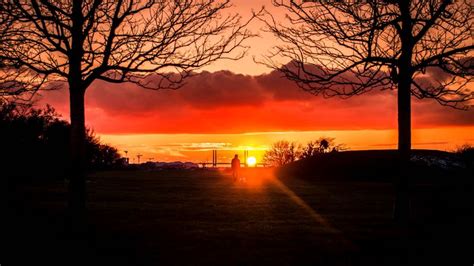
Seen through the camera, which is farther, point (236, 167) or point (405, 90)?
point (236, 167)

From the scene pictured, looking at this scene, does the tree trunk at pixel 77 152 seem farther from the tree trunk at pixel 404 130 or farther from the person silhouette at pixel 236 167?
the person silhouette at pixel 236 167

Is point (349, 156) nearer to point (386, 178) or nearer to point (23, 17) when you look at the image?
point (386, 178)

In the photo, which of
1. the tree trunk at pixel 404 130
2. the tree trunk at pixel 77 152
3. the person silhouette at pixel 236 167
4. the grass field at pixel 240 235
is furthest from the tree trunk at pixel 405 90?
the person silhouette at pixel 236 167

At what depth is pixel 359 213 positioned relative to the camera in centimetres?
1786

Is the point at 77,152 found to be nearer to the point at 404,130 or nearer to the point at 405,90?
the point at 404,130

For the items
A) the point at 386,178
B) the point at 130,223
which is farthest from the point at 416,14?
the point at 386,178

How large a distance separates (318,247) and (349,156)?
32.9 metres

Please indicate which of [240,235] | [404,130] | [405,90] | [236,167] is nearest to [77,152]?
[240,235]

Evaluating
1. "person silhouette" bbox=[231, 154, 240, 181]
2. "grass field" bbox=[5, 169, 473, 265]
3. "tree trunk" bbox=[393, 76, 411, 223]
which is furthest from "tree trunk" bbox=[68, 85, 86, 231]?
"person silhouette" bbox=[231, 154, 240, 181]

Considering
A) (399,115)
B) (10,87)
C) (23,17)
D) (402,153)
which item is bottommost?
(402,153)

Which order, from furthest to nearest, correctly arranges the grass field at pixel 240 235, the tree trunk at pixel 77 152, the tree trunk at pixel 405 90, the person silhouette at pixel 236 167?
the person silhouette at pixel 236 167 < the tree trunk at pixel 77 152 < the tree trunk at pixel 405 90 < the grass field at pixel 240 235

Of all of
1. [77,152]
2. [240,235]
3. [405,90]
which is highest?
[405,90]

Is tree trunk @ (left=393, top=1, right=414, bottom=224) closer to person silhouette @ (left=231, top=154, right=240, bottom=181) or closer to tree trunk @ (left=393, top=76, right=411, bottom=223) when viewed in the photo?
tree trunk @ (left=393, top=76, right=411, bottom=223)

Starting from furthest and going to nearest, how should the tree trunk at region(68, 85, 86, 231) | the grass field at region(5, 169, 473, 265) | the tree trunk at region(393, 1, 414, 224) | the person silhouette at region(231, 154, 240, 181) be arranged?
the person silhouette at region(231, 154, 240, 181) → the tree trunk at region(68, 85, 86, 231) → the tree trunk at region(393, 1, 414, 224) → the grass field at region(5, 169, 473, 265)
